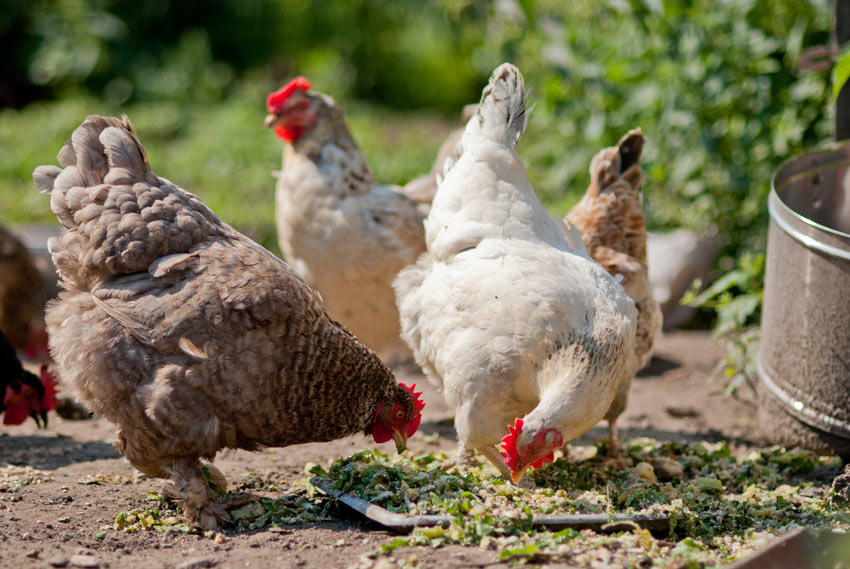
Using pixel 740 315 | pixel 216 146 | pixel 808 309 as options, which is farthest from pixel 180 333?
pixel 216 146

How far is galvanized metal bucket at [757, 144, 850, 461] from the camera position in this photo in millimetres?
3980

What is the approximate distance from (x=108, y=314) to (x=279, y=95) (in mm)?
2175

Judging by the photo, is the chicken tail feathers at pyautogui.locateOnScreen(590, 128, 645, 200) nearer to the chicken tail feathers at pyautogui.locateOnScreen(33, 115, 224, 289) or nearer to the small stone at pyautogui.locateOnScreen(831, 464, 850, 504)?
the small stone at pyautogui.locateOnScreen(831, 464, 850, 504)

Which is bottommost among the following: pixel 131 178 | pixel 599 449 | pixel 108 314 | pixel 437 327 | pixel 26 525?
pixel 599 449

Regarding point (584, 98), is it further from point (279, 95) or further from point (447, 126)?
point (447, 126)

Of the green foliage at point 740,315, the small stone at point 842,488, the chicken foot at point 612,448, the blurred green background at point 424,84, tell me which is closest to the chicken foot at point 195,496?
the chicken foot at point 612,448

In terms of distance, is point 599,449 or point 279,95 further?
point 279,95

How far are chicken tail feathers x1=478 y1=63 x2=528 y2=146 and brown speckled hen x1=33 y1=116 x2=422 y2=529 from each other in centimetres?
128

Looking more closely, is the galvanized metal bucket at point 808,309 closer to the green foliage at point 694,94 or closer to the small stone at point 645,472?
the small stone at point 645,472

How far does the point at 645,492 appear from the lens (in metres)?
3.58

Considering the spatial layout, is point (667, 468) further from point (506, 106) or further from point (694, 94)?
point (694, 94)

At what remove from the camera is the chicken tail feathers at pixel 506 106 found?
417cm

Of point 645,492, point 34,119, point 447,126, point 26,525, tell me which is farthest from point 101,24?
point 645,492

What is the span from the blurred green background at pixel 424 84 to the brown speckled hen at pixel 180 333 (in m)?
3.19
